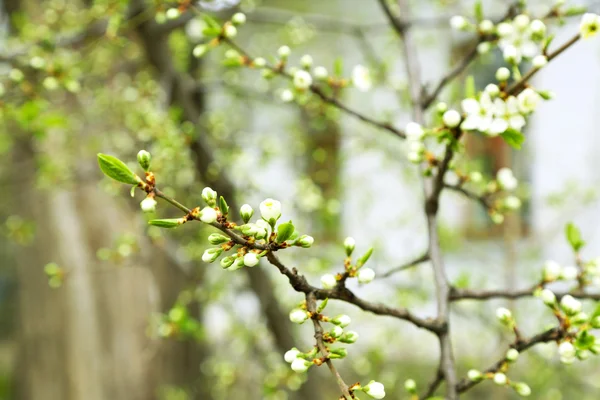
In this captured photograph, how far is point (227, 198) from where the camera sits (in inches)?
105

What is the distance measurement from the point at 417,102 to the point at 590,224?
4538 millimetres

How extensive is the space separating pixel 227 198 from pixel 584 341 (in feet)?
5.99

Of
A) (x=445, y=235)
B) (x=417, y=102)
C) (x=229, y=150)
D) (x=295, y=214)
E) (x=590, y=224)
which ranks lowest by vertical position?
(x=590, y=224)

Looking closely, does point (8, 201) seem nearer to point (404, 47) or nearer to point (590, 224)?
point (404, 47)

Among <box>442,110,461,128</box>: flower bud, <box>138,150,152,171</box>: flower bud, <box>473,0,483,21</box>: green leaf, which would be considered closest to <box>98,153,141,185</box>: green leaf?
<box>138,150,152,171</box>: flower bud

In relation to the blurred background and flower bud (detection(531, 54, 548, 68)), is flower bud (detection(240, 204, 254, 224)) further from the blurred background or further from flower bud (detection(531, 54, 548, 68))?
the blurred background

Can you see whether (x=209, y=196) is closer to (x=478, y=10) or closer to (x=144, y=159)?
(x=144, y=159)

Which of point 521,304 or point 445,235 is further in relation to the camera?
point 521,304

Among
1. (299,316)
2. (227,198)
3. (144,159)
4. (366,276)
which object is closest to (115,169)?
(144,159)

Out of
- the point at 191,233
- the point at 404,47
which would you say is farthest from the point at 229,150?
the point at 404,47

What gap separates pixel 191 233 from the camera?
337 centimetres

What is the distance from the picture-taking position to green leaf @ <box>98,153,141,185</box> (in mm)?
827

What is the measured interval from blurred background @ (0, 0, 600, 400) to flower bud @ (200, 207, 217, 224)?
1120 mm

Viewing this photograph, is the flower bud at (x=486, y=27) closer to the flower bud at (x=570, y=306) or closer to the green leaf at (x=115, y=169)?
the flower bud at (x=570, y=306)
